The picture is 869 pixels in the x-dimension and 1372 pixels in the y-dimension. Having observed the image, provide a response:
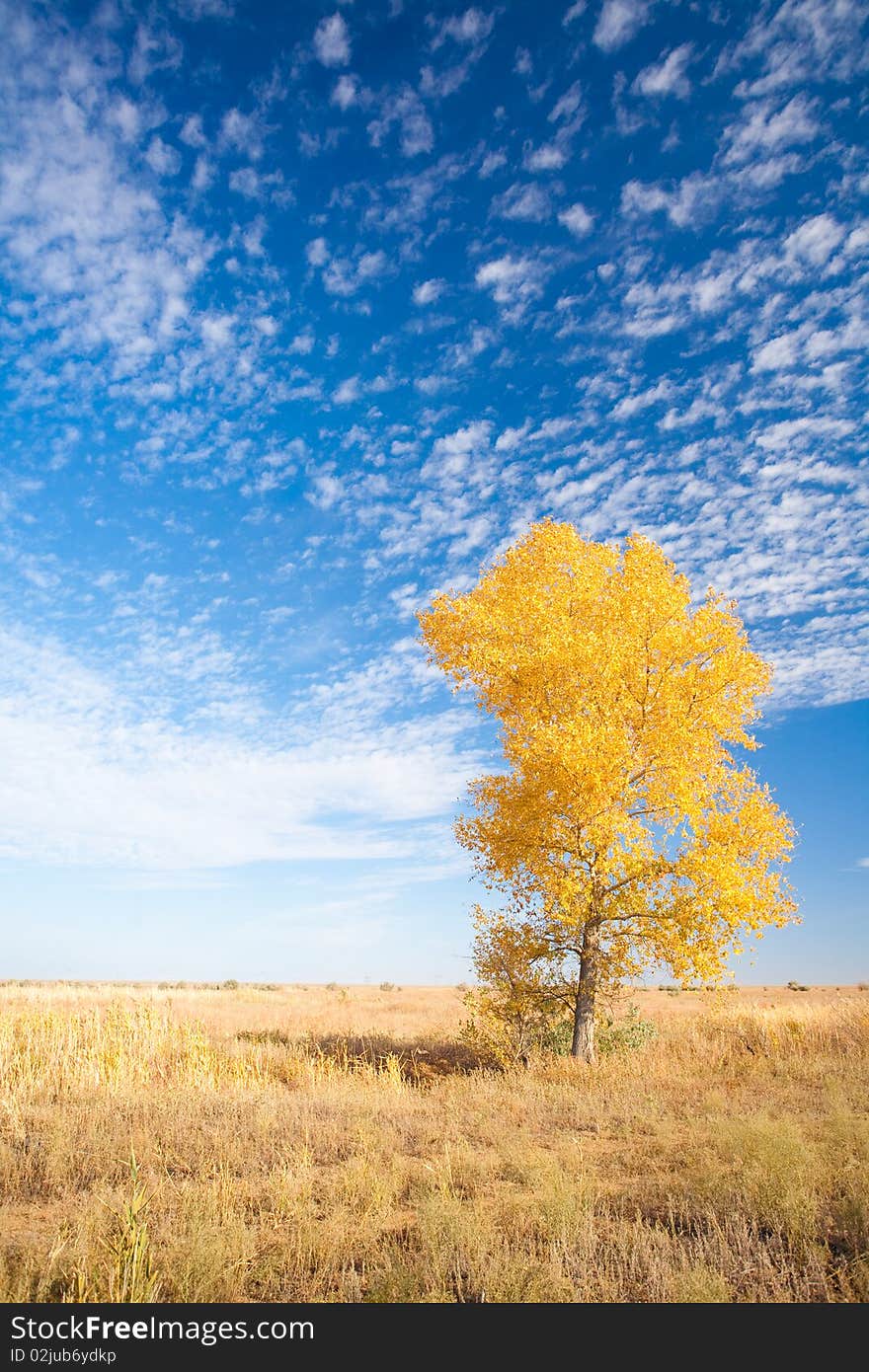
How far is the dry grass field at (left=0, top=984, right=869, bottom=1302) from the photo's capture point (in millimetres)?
5227

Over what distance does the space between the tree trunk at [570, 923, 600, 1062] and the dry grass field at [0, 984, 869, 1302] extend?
65cm

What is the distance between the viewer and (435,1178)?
7.31 m

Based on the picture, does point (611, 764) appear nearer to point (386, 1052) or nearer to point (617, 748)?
point (617, 748)

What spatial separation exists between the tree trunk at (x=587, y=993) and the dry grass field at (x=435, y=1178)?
2.12ft

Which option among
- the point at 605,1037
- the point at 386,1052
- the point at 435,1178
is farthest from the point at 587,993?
the point at 435,1178

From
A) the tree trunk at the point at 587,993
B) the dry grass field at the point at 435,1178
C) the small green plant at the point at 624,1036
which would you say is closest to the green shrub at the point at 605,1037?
the small green plant at the point at 624,1036

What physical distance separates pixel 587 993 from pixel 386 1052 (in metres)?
5.38

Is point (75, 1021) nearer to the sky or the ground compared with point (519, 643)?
nearer to the ground

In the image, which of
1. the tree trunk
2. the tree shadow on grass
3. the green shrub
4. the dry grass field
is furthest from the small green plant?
the tree shadow on grass

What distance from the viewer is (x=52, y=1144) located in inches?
327

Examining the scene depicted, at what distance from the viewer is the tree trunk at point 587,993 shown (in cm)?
1407

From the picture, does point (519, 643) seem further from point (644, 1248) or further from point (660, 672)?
point (644, 1248)

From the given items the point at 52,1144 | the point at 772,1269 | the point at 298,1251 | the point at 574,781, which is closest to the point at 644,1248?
the point at 772,1269

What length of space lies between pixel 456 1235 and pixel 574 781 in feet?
26.5
